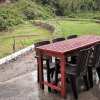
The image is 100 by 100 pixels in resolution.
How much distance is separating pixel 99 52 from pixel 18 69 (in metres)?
2.82

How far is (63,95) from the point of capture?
6164 millimetres

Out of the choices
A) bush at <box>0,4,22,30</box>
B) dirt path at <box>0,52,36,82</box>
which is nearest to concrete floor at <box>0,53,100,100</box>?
dirt path at <box>0,52,36,82</box>

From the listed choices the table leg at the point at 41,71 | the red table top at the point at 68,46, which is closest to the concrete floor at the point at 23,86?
the table leg at the point at 41,71

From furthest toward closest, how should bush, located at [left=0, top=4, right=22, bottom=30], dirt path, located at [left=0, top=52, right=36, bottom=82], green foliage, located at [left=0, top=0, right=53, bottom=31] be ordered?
1. green foliage, located at [left=0, top=0, right=53, bottom=31]
2. bush, located at [left=0, top=4, right=22, bottom=30]
3. dirt path, located at [left=0, top=52, right=36, bottom=82]

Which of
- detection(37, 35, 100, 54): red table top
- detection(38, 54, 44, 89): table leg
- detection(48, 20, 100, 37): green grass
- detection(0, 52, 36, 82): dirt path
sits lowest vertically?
detection(0, 52, 36, 82): dirt path

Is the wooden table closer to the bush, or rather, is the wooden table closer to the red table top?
the red table top

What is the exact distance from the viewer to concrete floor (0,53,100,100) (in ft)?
20.7

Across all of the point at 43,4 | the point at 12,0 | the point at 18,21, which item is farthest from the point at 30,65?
the point at 43,4

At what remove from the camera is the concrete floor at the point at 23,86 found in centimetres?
632

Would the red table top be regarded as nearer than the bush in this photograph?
Yes

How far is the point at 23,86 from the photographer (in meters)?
7.08

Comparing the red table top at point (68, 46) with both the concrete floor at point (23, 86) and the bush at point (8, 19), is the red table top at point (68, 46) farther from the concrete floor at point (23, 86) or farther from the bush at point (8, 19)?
the bush at point (8, 19)

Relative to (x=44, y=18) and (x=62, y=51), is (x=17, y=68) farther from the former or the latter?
(x=44, y=18)

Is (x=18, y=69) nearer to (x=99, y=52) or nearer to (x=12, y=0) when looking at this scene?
(x=99, y=52)
